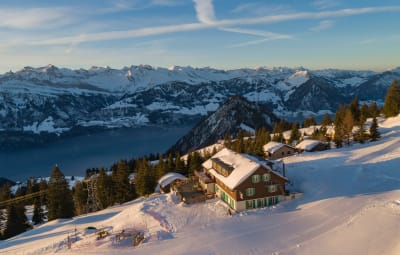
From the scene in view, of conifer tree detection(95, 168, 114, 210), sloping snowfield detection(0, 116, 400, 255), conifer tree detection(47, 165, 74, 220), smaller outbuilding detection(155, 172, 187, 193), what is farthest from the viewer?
conifer tree detection(95, 168, 114, 210)

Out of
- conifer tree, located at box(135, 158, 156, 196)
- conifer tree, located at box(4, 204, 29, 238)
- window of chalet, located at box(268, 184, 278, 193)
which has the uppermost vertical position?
window of chalet, located at box(268, 184, 278, 193)

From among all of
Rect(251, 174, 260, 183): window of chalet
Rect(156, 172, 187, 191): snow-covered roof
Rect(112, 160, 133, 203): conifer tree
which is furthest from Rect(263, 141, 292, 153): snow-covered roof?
Rect(251, 174, 260, 183): window of chalet

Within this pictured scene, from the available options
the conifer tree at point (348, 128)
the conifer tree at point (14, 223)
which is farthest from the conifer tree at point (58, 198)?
the conifer tree at point (348, 128)

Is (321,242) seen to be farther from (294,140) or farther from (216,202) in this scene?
(294,140)

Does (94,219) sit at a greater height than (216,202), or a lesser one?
lesser

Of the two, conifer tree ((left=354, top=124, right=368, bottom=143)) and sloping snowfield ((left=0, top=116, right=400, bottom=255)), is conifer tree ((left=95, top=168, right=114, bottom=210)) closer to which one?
sloping snowfield ((left=0, top=116, right=400, bottom=255))

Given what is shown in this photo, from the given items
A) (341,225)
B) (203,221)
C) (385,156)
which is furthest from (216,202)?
(385,156)

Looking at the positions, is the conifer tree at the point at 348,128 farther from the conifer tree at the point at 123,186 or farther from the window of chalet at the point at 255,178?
the conifer tree at the point at 123,186
